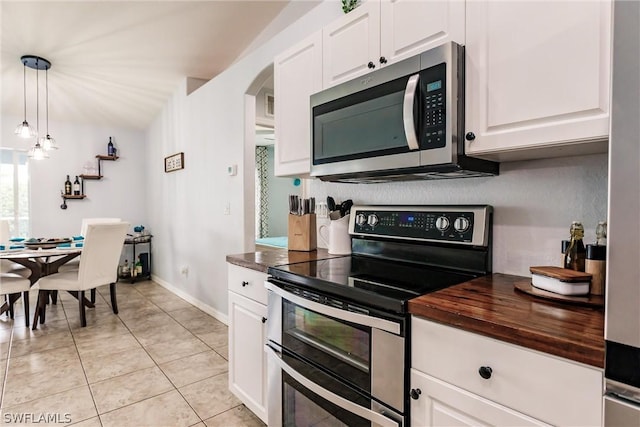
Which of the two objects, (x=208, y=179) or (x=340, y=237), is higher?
(x=208, y=179)

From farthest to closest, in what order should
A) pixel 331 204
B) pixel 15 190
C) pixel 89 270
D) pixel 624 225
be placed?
pixel 15 190, pixel 89 270, pixel 331 204, pixel 624 225

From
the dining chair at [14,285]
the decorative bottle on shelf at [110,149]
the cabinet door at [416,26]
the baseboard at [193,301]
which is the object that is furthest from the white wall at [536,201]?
the decorative bottle on shelf at [110,149]

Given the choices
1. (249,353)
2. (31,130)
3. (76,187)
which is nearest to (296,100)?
(249,353)

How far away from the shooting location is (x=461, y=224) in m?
1.45

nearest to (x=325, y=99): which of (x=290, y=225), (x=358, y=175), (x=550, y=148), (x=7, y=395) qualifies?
(x=358, y=175)

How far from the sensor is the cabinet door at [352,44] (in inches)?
61.2

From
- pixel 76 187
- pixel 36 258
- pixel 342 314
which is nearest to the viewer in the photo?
pixel 342 314

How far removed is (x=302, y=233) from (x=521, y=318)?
1400 millimetres

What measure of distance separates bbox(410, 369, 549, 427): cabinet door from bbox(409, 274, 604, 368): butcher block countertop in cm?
18

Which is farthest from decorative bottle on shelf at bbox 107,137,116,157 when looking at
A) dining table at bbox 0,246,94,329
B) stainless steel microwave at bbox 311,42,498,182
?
stainless steel microwave at bbox 311,42,498,182

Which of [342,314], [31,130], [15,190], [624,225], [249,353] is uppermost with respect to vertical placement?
[31,130]

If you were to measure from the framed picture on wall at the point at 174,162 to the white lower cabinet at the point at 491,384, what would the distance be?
4021mm

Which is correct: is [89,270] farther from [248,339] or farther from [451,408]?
[451,408]

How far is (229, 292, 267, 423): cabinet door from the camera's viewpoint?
1.73m
